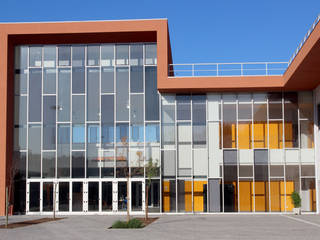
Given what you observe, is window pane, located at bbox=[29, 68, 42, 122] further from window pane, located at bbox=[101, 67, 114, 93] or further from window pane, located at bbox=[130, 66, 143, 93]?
window pane, located at bbox=[130, 66, 143, 93]

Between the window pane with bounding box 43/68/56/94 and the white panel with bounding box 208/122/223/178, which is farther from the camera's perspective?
the window pane with bounding box 43/68/56/94

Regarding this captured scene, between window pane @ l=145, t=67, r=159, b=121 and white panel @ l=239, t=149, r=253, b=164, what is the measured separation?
231 inches

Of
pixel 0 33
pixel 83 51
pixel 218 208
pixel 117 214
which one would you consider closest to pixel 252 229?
pixel 218 208

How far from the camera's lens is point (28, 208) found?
1213 inches

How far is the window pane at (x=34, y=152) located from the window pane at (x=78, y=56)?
484cm

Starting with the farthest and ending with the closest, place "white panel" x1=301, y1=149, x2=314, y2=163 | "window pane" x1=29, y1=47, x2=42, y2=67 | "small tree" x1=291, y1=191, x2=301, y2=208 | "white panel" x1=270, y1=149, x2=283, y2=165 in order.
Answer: "window pane" x1=29, y1=47, x2=42, y2=67 → "white panel" x1=270, y1=149, x2=283, y2=165 → "white panel" x1=301, y1=149, x2=314, y2=163 → "small tree" x1=291, y1=191, x2=301, y2=208

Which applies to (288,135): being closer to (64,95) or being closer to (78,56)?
(78,56)

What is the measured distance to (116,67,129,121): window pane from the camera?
30.9 meters

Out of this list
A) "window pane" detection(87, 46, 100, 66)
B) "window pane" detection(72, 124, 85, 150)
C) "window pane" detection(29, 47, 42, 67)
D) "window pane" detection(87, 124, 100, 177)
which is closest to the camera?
"window pane" detection(87, 124, 100, 177)

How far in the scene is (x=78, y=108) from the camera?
102ft

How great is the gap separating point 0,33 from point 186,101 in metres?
12.9

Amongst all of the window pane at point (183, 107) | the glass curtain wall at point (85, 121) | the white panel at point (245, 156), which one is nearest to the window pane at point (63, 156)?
the glass curtain wall at point (85, 121)

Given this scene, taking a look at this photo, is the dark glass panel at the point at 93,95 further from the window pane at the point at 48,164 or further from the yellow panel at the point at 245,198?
the yellow panel at the point at 245,198

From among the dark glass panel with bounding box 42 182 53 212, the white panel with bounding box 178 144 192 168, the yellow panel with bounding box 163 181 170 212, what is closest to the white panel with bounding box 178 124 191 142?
the white panel with bounding box 178 144 192 168
